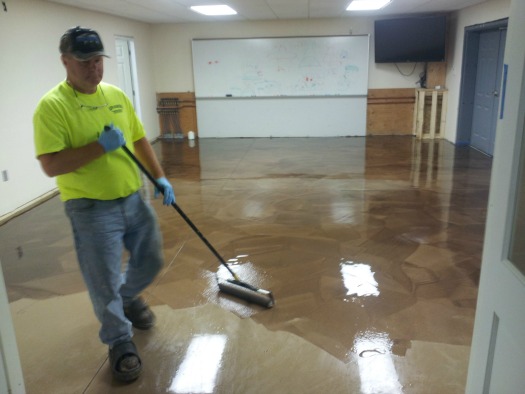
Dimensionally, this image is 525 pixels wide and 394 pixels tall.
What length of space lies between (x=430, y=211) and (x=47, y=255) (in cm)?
348

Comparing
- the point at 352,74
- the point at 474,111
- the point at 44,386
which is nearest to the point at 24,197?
the point at 44,386

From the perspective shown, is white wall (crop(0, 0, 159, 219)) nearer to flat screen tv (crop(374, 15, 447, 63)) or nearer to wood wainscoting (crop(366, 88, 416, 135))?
flat screen tv (crop(374, 15, 447, 63))

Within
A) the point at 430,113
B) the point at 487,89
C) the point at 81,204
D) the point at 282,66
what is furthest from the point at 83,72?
the point at 430,113

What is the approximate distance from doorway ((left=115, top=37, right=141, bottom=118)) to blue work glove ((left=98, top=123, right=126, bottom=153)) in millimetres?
6400

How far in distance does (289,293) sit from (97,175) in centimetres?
147

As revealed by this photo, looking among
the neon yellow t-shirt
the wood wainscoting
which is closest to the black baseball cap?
the neon yellow t-shirt

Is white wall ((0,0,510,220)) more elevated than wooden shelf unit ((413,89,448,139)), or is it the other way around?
white wall ((0,0,510,220))

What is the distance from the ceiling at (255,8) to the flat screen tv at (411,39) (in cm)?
20

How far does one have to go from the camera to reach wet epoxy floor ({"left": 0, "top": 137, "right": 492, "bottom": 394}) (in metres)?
2.15

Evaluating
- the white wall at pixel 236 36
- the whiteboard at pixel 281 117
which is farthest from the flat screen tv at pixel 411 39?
the whiteboard at pixel 281 117

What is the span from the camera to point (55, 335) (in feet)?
8.16

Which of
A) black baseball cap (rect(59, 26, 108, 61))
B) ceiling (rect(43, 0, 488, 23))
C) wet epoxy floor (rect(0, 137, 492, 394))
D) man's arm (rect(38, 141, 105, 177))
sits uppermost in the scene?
ceiling (rect(43, 0, 488, 23))

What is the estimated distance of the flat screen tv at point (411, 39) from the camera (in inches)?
314

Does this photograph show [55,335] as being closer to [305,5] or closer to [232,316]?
[232,316]
